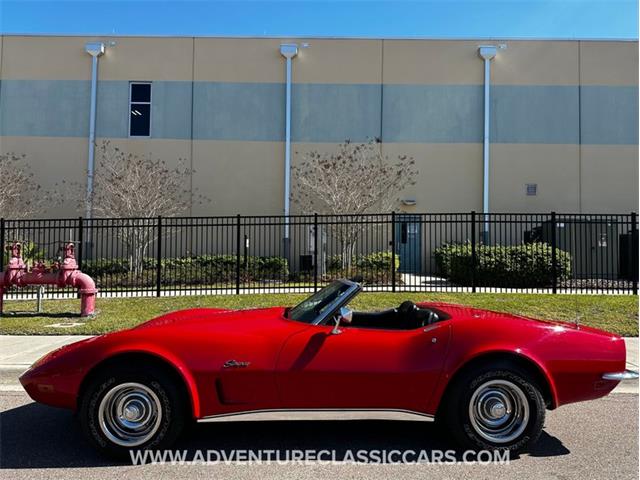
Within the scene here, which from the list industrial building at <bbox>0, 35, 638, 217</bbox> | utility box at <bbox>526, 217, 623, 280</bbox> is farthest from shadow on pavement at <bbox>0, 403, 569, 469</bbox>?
industrial building at <bbox>0, 35, 638, 217</bbox>

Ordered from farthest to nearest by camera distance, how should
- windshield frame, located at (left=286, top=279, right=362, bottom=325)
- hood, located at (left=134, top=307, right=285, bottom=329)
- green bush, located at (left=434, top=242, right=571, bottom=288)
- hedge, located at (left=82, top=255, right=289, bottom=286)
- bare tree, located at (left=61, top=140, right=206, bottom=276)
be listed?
bare tree, located at (left=61, top=140, right=206, bottom=276), hedge, located at (left=82, top=255, right=289, bottom=286), green bush, located at (left=434, top=242, right=571, bottom=288), hood, located at (left=134, top=307, right=285, bottom=329), windshield frame, located at (left=286, top=279, right=362, bottom=325)

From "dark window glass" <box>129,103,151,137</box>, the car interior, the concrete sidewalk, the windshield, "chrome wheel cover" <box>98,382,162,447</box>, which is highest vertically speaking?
"dark window glass" <box>129,103,151,137</box>

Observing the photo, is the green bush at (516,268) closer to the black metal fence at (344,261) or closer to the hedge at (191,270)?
the black metal fence at (344,261)

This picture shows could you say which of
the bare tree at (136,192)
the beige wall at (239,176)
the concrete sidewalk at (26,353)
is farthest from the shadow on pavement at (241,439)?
the beige wall at (239,176)

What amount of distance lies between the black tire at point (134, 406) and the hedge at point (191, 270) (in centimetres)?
1079

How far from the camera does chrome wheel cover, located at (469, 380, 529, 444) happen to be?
3607 millimetres

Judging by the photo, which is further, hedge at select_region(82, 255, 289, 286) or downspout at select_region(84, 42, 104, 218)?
downspout at select_region(84, 42, 104, 218)

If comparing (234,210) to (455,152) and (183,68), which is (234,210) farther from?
(455,152)

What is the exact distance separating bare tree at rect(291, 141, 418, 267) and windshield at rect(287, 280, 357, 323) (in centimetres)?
1106

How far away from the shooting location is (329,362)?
3598 mm

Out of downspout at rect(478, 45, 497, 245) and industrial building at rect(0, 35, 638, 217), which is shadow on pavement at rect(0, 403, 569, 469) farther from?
downspout at rect(478, 45, 497, 245)

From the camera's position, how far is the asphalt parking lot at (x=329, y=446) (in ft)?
11.2

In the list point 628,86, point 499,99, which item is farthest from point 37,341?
point 628,86

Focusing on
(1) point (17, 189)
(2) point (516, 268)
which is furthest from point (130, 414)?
(1) point (17, 189)
